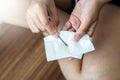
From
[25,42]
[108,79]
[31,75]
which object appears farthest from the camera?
[25,42]

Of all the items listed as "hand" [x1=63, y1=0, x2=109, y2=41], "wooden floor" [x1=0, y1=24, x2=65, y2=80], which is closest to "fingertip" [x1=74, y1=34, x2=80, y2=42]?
"hand" [x1=63, y1=0, x2=109, y2=41]

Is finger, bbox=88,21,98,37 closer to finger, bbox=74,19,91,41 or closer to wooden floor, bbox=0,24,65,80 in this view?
finger, bbox=74,19,91,41

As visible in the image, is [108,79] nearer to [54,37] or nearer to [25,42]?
[54,37]

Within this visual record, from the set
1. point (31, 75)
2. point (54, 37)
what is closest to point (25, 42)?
point (31, 75)

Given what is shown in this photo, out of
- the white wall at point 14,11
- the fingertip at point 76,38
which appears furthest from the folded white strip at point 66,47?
the white wall at point 14,11

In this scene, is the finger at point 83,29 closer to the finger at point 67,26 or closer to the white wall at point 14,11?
the finger at point 67,26

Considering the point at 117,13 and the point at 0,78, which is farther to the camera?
the point at 0,78

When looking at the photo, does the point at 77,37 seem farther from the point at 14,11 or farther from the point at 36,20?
the point at 14,11
